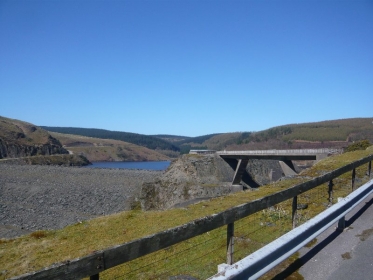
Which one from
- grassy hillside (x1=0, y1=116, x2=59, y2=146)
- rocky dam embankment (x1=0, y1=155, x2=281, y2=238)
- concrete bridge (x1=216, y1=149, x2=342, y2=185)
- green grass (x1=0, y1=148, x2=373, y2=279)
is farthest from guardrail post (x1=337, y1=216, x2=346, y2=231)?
grassy hillside (x1=0, y1=116, x2=59, y2=146)

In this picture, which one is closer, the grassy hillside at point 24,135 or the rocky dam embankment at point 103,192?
the rocky dam embankment at point 103,192

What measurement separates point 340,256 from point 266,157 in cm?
3953

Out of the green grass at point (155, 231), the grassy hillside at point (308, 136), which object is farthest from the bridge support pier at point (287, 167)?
the grassy hillside at point (308, 136)

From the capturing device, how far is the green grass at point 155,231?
5898mm

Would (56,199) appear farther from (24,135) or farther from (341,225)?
(24,135)

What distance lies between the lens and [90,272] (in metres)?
2.81

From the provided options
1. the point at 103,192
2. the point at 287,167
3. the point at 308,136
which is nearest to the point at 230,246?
the point at 287,167

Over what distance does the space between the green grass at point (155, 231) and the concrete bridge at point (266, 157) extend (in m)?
29.3

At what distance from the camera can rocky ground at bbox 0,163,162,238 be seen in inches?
1358

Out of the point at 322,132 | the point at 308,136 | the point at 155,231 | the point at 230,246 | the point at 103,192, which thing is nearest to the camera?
the point at 230,246

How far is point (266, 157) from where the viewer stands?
1743 inches

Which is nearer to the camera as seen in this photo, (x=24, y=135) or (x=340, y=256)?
(x=340, y=256)

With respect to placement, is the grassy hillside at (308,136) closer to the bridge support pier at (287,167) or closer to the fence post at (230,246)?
the bridge support pier at (287,167)

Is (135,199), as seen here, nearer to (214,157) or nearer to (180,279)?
(214,157)
